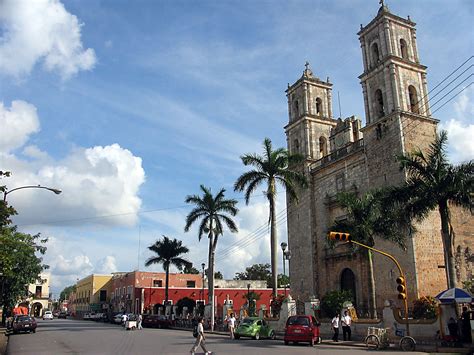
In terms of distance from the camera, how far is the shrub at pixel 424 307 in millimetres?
24842

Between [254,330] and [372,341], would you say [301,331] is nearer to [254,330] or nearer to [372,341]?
[372,341]

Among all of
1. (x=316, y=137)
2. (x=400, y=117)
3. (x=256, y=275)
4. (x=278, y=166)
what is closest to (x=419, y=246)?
(x=400, y=117)

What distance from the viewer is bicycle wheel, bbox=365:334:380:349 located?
18.4 meters

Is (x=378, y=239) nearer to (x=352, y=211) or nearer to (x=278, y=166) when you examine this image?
(x=352, y=211)

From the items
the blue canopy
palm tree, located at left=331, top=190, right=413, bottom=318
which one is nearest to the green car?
palm tree, located at left=331, top=190, right=413, bottom=318

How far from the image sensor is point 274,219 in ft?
100

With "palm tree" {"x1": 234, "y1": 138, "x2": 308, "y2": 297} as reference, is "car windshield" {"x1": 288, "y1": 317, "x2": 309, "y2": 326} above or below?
below

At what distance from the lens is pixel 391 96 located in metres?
31.4

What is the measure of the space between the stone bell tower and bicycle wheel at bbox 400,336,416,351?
13.8 metres

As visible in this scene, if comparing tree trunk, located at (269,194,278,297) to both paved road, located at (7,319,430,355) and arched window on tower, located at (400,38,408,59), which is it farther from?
arched window on tower, located at (400,38,408,59)

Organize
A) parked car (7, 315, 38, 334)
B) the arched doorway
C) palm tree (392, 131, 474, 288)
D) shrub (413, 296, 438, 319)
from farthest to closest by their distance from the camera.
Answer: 1. the arched doorway
2. parked car (7, 315, 38, 334)
3. shrub (413, 296, 438, 319)
4. palm tree (392, 131, 474, 288)

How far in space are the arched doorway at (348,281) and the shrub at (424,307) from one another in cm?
755

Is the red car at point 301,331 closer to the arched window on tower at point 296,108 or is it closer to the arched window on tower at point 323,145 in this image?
the arched window on tower at point 323,145

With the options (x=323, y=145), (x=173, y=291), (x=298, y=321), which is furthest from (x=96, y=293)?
(x=298, y=321)
